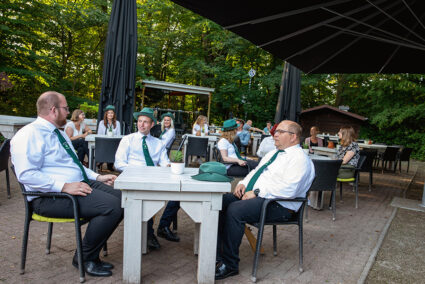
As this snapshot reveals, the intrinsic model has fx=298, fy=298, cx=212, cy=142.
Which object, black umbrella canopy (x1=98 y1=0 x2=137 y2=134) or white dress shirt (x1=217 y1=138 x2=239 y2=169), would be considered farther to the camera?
black umbrella canopy (x1=98 y1=0 x2=137 y2=134)

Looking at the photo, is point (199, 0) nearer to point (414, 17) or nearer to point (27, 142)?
point (27, 142)

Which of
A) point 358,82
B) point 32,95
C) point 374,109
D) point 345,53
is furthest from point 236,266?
point 358,82

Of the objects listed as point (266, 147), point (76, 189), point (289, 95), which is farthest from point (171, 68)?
point (76, 189)

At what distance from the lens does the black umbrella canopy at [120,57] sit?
5461mm

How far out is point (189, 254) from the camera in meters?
3.27

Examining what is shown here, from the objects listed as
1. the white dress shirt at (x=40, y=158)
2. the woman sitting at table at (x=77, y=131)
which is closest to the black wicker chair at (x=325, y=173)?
the white dress shirt at (x=40, y=158)

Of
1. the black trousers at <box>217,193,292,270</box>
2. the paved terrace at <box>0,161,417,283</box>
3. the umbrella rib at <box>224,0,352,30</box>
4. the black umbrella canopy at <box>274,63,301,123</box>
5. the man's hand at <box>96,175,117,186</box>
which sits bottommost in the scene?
the paved terrace at <box>0,161,417,283</box>

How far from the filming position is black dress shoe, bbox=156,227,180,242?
11.8 ft

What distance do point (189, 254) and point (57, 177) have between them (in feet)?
5.17

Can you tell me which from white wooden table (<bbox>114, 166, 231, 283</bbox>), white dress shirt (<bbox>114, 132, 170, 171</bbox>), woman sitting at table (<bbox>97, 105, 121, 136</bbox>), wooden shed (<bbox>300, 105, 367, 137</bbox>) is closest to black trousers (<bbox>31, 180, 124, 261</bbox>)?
white wooden table (<bbox>114, 166, 231, 283</bbox>)

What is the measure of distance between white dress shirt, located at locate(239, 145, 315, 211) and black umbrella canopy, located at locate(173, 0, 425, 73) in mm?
2051

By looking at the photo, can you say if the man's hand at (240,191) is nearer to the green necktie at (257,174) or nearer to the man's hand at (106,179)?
the green necktie at (257,174)

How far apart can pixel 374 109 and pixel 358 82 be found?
3.43 metres

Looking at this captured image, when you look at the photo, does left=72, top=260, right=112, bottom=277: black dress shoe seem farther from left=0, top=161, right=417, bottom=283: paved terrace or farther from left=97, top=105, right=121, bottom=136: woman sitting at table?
left=97, top=105, right=121, bottom=136: woman sitting at table
